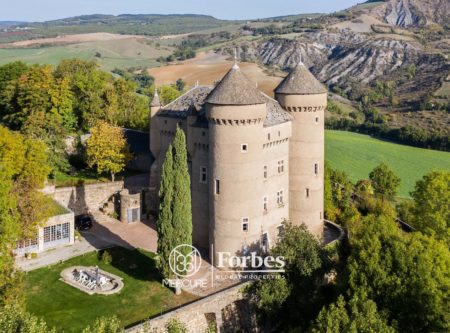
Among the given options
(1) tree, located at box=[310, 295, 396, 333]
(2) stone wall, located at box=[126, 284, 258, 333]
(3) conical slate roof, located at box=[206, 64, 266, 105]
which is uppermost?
(3) conical slate roof, located at box=[206, 64, 266, 105]

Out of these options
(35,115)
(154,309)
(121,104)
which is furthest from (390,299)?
(121,104)

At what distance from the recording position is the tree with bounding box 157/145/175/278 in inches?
1341

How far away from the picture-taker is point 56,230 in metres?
40.7

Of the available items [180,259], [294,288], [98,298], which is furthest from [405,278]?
[98,298]

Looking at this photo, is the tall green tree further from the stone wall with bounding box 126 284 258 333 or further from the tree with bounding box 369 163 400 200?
the tree with bounding box 369 163 400 200

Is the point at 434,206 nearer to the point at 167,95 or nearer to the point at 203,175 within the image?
the point at 203,175

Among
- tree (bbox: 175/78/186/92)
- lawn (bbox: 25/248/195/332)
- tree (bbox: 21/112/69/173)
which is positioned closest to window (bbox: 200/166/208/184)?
lawn (bbox: 25/248/195/332)

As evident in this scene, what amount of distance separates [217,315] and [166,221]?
7.01m

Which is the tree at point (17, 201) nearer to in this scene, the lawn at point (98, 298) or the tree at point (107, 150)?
the lawn at point (98, 298)

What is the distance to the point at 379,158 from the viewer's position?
88500 millimetres

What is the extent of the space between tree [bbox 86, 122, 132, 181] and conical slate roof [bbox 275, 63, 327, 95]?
18.9 metres

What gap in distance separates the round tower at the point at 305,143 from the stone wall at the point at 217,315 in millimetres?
11261

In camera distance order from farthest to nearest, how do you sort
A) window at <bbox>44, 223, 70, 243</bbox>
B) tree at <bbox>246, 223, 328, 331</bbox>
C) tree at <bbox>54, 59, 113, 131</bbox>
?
tree at <bbox>54, 59, 113, 131</bbox> < window at <bbox>44, 223, 70, 243</bbox> < tree at <bbox>246, 223, 328, 331</bbox>

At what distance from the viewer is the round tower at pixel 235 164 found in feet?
117
